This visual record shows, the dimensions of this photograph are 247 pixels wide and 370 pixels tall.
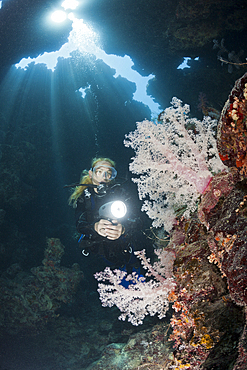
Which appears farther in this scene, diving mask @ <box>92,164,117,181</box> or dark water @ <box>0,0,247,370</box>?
dark water @ <box>0,0,247,370</box>

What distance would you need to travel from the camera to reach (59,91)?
593 inches

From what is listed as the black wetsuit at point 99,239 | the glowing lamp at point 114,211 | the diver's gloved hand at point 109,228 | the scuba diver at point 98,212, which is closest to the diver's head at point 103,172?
the scuba diver at point 98,212

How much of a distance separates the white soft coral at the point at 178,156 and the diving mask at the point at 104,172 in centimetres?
128

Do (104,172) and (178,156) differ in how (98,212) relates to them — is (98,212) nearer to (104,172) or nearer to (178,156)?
(104,172)

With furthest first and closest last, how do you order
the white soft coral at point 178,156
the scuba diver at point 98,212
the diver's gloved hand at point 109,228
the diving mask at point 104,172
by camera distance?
the diving mask at point 104,172
the scuba diver at point 98,212
the diver's gloved hand at point 109,228
the white soft coral at point 178,156

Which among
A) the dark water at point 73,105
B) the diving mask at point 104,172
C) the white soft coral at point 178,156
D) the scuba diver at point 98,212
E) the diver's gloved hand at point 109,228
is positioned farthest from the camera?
the dark water at point 73,105

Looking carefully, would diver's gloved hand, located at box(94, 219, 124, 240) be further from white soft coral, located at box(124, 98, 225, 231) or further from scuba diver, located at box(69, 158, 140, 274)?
scuba diver, located at box(69, 158, 140, 274)

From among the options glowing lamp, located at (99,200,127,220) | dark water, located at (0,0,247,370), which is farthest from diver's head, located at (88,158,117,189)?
dark water, located at (0,0,247,370)

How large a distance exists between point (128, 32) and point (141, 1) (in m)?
1.26

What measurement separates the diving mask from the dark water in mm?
4136

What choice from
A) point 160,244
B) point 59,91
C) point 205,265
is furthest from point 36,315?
point 59,91

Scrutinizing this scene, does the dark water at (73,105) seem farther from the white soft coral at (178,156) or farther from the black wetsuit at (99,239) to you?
the white soft coral at (178,156)

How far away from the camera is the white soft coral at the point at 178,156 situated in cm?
192

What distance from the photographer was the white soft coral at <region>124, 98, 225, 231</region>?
1.92 m
